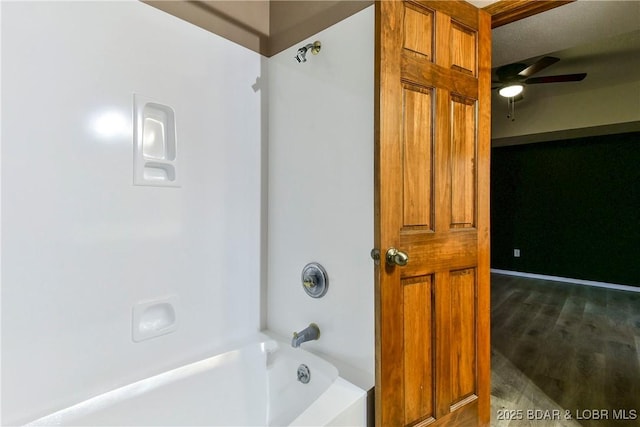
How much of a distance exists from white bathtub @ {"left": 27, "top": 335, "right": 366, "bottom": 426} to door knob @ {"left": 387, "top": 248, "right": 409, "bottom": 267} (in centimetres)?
52

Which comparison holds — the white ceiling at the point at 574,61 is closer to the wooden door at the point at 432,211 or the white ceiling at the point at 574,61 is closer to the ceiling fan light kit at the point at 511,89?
the ceiling fan light kit at the point at 511,89

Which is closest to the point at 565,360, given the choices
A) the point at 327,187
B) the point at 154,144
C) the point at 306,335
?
the point at 306,335

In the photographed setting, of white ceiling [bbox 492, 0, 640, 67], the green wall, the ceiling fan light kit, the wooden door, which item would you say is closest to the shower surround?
the wooden door

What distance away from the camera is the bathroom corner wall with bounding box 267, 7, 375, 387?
1325 mm

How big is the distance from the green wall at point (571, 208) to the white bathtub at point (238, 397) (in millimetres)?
5223

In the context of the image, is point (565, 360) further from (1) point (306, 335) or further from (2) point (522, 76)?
(2) point (522, 76)

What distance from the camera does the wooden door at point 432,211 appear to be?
1.19 meters

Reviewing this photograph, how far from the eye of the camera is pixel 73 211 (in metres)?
1.15

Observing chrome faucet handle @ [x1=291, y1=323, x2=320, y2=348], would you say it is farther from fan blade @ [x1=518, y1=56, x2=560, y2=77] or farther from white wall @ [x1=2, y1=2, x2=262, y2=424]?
fan blade @ [x1=518, y1=56, x2=560, y2=77]

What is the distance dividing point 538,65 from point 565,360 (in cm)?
268

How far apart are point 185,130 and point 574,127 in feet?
16.1

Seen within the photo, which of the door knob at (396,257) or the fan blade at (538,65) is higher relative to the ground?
the fan blade at (538,65)

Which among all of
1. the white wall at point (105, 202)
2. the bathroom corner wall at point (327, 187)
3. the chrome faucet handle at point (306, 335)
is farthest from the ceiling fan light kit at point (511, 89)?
the chrome faucet handle at point (306, 335)

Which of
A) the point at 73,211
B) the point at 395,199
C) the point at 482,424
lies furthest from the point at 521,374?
the point at 73,211
